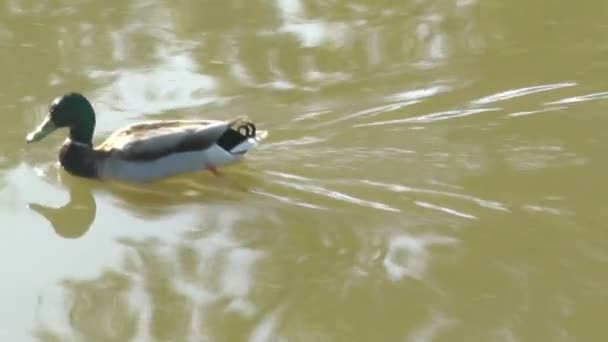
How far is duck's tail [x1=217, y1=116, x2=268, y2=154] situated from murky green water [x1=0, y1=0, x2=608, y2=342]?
0.61 ft

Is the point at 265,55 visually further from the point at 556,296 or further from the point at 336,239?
the point at 556,296

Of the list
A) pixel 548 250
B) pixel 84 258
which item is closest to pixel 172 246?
pixel 84 258

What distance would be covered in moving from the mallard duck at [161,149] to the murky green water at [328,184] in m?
0.12

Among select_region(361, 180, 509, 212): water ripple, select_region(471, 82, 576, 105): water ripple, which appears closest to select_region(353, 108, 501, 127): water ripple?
select_region(471, 82, 576, 105): water ripple

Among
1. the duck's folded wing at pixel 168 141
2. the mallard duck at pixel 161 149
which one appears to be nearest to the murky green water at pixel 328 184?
the mallard duck at pixel 161 149

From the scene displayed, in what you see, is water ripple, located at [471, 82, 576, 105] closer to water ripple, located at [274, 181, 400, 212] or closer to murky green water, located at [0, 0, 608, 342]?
murky green water, located at [0, 0, 608, 342]

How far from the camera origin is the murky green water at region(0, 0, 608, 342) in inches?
208

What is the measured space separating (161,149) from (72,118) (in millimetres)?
595

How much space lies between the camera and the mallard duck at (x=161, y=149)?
638 centimetres

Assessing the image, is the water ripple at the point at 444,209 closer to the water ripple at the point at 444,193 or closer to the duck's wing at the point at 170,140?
the water ripple at the point at 444,193

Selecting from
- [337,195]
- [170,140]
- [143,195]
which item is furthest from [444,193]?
[143,195]

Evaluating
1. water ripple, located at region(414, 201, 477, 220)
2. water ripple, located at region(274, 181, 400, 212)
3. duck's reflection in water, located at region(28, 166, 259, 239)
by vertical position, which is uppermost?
duck's reflection in water, located at region(28, 166, 259, 239)

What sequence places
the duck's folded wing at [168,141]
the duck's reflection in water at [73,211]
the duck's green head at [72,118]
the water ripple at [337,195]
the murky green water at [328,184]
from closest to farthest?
the murky green water at [328,184] → the water ripple at [337,195] → the duck's reflection in water at [73,211] → the duck's folded wing at [168,141] → the duck's green head at [72,118]

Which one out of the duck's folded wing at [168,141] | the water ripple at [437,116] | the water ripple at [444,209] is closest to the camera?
the water ripple at [444,209]
